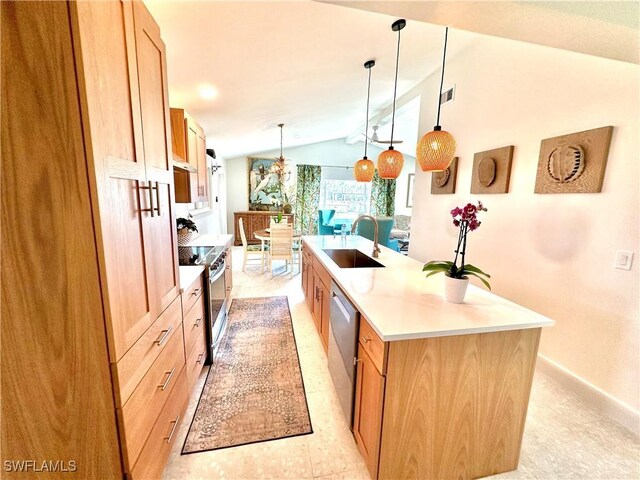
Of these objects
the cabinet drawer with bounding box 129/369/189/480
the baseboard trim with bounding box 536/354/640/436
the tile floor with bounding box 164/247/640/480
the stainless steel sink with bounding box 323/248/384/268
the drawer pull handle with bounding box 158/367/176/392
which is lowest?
the tile floor with bounding box 164/247/640/480

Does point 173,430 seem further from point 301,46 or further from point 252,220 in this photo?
point 252,220

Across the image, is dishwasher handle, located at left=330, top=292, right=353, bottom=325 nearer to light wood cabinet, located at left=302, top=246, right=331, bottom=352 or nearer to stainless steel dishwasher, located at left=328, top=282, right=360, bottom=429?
stainless steel dishwasher, located at left=328, top=282, right=360, bottom=429

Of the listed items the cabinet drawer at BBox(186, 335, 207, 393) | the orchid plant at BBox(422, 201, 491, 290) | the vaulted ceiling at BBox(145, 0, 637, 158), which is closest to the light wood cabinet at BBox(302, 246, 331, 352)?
the orchid plant at BBox(422, 201, 491, 290)

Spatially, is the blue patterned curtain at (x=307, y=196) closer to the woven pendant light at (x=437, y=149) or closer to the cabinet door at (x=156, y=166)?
the woven pendant light at (x=437, y=149)

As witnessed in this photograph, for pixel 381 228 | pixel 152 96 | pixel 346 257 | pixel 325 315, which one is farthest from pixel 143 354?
pixel 381 228

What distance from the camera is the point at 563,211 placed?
2.03 meters

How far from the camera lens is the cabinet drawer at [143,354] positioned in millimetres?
891

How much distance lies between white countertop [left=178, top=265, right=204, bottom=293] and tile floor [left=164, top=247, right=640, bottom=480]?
0.85 m

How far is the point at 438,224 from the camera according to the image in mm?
3504

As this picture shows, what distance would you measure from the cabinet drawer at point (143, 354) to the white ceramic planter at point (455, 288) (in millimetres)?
1473

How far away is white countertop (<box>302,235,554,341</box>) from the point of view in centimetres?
112

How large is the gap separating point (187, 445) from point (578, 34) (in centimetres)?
301

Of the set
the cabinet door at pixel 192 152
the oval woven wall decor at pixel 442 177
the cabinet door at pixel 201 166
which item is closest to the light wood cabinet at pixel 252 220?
the cabinet door at pixel 201 166

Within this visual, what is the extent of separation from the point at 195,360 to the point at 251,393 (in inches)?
18.3
